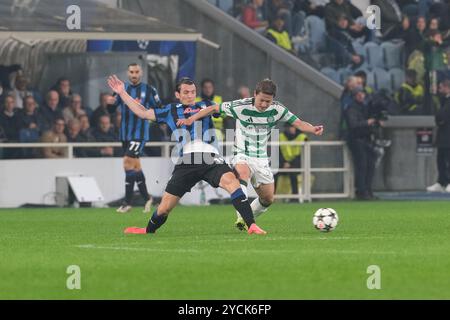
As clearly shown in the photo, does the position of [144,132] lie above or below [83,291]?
above

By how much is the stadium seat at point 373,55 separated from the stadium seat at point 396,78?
0.97ft

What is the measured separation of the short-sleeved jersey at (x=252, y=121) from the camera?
17.5m

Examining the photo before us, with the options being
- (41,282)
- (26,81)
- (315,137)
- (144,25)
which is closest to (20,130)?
(26,81)

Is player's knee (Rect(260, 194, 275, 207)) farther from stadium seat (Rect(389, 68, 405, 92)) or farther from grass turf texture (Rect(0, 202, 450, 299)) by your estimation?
stadium seat (Rect(389, 68, 405, 92))

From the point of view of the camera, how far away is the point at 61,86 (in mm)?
26250

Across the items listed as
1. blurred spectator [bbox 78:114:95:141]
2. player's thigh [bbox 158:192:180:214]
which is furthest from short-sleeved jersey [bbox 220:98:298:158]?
blurred spectator [bbox 78:114:95:141]

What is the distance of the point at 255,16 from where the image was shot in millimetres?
29625

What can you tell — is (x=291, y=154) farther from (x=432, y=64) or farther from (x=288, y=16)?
(x=432, y=64)

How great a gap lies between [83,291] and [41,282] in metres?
0.80

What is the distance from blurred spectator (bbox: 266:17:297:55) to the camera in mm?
29219

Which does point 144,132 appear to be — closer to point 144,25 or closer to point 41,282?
point 144,25

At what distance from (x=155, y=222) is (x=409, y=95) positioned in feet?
45.6

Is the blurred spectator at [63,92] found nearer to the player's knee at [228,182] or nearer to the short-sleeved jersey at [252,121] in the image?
the short-sleeved jersey at [252,121]

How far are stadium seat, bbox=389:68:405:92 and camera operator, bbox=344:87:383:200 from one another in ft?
9.04
